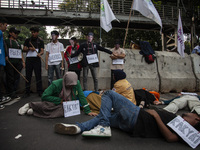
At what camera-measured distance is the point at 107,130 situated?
229cm

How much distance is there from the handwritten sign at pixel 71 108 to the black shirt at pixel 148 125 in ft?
4.77

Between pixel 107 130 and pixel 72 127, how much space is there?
0.52 meters

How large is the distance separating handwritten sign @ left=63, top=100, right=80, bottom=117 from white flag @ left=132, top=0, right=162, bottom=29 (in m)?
4.16

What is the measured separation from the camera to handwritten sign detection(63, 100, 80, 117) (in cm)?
327

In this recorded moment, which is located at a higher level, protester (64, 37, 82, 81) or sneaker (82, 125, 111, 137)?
protester (64, 37, 82, 81)

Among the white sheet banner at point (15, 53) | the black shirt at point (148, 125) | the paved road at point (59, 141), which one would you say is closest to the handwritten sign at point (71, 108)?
the paved road at point (59, 141)

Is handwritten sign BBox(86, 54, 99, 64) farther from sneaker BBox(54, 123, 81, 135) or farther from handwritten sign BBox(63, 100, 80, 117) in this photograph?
sneaker BBox(54, 123, 81, 135)

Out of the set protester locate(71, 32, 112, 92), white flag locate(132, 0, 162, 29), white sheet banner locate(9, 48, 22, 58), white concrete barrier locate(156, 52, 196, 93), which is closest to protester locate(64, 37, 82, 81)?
protester locate(71, 32, 112, 92)

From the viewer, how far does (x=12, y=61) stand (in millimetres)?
4797

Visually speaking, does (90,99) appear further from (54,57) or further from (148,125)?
(54,57)

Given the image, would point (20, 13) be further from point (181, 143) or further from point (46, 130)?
point (181, 143)

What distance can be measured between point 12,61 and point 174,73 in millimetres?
6277

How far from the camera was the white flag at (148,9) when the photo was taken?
5582 millimetres

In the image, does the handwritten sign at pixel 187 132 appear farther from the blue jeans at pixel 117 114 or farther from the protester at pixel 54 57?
the protester at pixel 54 57
